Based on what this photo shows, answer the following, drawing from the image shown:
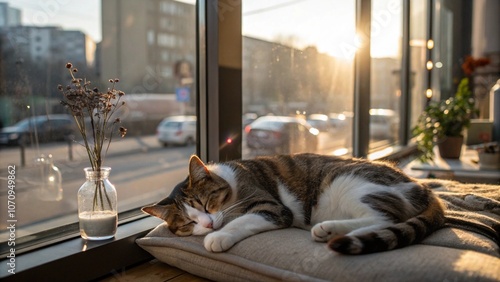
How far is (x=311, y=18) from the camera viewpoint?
115 inches

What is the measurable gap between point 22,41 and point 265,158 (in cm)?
93

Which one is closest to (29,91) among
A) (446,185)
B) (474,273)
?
(474,273)

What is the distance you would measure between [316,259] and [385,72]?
3339 mm

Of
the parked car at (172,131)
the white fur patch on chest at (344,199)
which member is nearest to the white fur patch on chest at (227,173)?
the white fur patch on chest at (344,199)

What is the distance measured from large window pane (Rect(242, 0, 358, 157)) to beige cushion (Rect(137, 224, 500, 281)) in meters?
0.88

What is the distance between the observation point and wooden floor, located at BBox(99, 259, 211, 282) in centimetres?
134

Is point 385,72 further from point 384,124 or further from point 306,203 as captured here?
point 306,203

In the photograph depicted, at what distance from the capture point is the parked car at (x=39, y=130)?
1.41 meters

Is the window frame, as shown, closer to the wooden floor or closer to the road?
the wooden floor

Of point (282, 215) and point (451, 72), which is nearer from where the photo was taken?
point (282, 215)

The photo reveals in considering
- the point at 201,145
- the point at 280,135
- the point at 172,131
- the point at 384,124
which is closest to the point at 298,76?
the point at 280,135

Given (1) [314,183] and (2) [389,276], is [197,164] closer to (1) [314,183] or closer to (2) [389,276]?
(1) [314,183]

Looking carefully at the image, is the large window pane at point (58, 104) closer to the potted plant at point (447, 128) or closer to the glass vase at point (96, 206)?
the glass vase at point (96, 206)

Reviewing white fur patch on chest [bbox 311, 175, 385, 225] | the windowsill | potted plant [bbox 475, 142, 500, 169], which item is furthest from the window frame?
potted plant [bbox 475, 142, 500, 169]
